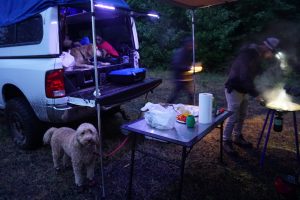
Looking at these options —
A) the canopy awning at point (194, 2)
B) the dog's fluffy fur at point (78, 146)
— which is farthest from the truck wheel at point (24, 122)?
the canopy awning at point (194, 2)

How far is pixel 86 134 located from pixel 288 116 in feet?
15.8

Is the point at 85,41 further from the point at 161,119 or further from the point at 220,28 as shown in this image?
the point at 220,28

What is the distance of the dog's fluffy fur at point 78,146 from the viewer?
3178mm

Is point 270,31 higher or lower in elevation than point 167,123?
higher

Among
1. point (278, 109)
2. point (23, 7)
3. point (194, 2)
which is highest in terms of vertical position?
point (194, 2)

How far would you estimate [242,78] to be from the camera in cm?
383

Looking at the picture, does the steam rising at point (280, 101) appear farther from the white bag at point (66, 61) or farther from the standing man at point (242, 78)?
the white bag at point (66, 61)

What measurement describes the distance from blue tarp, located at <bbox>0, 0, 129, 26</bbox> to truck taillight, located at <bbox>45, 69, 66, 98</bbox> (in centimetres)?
81

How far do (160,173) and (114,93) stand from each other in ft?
4.08

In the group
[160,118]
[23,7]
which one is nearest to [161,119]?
[160,118]

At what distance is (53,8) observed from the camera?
362cm

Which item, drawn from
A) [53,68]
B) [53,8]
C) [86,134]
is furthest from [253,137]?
[53,8]

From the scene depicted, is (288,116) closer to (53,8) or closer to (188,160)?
(188,160)

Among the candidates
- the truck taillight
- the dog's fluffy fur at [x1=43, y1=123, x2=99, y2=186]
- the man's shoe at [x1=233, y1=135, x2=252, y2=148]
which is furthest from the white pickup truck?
the man's shoe at [x1=233, y1=135, x2=252, y2=148]
